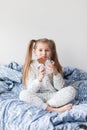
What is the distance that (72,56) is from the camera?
2420 millimetres

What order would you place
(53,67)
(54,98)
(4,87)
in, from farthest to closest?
(4,87) → (53,67) → (54,98)

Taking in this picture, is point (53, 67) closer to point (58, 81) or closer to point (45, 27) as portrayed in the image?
point (58, 81)

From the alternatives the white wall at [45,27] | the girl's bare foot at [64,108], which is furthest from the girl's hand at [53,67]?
the white wall at [45,27]

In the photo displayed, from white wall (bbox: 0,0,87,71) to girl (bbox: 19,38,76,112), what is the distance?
0.30m

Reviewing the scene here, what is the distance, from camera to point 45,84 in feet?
6.52

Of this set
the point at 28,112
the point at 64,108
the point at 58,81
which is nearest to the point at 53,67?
the point at 58,81

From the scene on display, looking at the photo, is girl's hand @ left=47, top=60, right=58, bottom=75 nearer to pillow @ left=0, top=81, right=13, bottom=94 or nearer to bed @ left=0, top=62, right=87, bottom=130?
bed @ left=0, top=62, right=87, bottom=130

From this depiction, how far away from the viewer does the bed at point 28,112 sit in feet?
4.77

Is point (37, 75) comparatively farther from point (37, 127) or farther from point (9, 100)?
point (37, 127)

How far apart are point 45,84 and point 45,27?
0.61 m

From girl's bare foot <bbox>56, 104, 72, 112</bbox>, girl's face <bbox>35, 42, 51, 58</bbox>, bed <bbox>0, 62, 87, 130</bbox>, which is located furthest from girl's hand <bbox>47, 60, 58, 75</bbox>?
girl's bare foot <bbox>56, 104, 72, 112</bbox>

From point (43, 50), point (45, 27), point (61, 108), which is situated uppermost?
point (45, 27)

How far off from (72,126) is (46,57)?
73 cm

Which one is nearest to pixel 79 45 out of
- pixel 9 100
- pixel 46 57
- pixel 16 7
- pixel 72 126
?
pixel 46 57
